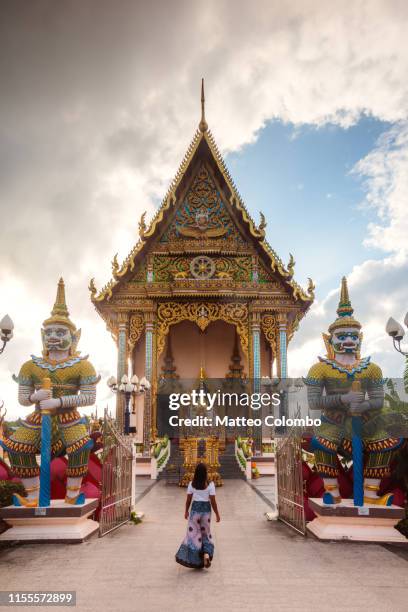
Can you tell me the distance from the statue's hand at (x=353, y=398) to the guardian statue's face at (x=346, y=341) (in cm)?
66

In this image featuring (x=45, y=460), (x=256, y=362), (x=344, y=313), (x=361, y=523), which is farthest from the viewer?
(x=256, y=362)

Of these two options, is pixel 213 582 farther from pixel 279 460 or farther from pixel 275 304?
pixel 275 304

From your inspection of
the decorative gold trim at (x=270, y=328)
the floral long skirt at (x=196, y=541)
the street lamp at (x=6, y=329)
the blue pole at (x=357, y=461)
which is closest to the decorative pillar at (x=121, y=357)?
the decorative gold trim at (x=270, y=328)

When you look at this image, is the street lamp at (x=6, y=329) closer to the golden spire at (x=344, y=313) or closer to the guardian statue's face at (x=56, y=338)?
the guardian statue's face at (x=56, y=338)

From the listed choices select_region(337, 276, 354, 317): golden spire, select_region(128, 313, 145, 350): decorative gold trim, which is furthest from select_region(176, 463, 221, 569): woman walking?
select_region(128, 313, 145, 350): decorative gold trim

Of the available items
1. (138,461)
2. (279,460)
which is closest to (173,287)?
(138,461)

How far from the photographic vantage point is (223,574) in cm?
440

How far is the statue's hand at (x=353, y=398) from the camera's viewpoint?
18.6ft

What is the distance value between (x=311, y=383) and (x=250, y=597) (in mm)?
2808

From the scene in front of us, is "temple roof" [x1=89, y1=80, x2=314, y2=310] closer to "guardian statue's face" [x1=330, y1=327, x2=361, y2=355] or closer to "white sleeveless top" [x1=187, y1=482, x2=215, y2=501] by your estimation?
"guardian statue's face" [x1=330, y1=327, x2=361, y2=355]

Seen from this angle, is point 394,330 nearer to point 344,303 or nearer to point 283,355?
point 344,303

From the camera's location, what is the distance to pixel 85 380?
628 centimetres

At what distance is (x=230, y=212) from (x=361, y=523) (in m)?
11.7

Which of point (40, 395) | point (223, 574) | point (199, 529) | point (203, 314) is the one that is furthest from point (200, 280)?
point (223, 574)
